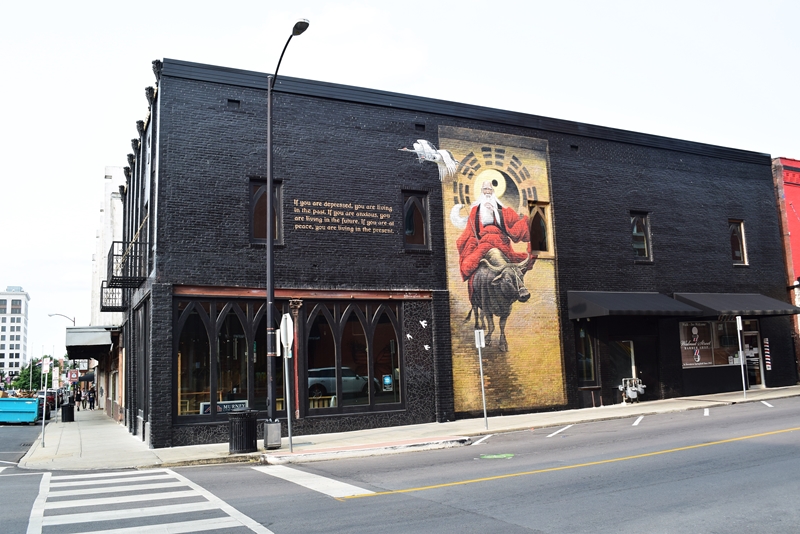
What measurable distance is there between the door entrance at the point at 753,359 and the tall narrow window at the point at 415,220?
47.5ft

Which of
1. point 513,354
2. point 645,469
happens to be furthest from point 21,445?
point 645,469

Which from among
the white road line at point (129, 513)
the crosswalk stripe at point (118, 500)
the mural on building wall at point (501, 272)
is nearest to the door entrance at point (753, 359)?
the mural on building wall at point (501, 272)

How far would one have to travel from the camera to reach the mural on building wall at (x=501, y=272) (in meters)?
20.9

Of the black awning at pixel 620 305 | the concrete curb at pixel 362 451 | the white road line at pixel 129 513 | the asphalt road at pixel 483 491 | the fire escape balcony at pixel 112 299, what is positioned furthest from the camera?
the fire escape balcony at pixel 112 299

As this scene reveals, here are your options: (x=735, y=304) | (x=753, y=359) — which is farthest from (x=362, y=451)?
(x=753, y=359)

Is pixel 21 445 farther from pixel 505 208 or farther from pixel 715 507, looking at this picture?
pixel 715 507

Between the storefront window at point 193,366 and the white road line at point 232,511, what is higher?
the storefront window at point 193,366

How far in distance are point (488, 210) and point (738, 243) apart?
40.8ft

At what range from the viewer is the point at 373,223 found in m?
19.9

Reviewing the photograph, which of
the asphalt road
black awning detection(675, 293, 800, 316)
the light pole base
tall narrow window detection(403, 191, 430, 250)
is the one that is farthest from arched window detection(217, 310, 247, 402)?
black awning detection(675, 293, 800, 316)

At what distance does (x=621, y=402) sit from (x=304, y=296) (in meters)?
11.8

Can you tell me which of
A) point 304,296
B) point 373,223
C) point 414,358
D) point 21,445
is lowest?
point 21,445

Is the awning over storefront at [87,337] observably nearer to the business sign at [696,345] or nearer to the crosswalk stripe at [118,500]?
the crosswalk stripe at [118,500]

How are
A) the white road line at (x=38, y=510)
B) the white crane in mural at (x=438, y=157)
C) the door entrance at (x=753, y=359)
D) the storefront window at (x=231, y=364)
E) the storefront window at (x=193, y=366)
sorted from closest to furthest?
the white road line at (x=38, y=510), the storefront window at (x=193, y=366), the storefront window at (x=231, y=364), the white crane in mural at (x=438, y=157), the door entrance at (x=753, y=359)
